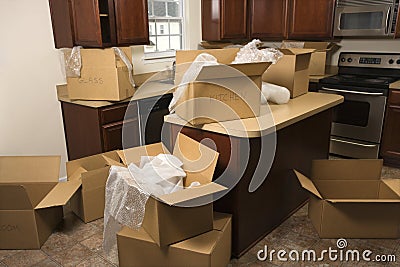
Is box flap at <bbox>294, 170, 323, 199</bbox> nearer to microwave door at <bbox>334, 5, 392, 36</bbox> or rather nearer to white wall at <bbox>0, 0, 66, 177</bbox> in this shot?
microwave door at <bbox>334, 5, 392, 36</bbox>

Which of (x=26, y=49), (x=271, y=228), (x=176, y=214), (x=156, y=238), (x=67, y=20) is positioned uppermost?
(x=67, y=20)

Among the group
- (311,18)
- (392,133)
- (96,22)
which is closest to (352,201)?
(392,133)

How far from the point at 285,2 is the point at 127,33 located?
75.1 inches

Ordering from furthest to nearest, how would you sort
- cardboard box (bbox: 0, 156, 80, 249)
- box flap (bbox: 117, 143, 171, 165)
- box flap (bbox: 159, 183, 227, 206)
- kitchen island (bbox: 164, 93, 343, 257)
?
1. cardboard box (bbox: 0, 156, 80, 249)
2. box flap (bbox: 117, 143, 171, 165)
3. kitchen island (bbox: 164, 93, 343, 257)
4. box flap (bbox: 159, 183, 227, 206)

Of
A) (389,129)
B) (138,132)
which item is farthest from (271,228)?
(389,129)

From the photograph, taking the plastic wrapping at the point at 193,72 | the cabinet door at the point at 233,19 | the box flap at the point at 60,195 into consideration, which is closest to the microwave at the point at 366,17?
the cabinet door at the point at 233,19

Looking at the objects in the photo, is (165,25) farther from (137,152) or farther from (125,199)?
(125,199)

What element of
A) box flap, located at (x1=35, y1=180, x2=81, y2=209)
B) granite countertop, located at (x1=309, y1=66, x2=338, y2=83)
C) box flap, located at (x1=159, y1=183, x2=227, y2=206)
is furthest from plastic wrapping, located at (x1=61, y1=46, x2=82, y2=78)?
granite countertop, located at (x1=309, y1=66, x2=338, y2=83)

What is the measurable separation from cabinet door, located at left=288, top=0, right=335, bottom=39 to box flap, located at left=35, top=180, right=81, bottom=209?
288cm

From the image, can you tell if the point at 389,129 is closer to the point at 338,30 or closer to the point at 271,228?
the point at 338,30

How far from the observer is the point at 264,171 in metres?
2.15

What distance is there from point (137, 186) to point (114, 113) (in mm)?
1306

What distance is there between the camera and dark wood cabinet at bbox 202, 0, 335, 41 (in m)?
3.77

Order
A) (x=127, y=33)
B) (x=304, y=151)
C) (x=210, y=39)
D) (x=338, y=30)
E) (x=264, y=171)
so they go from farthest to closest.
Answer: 1. (x=210, y=39)
2. (x=338, y=30)
3. (x=127, y=33)
4. (x=304, y=151)
5. (x=264, y=171)
